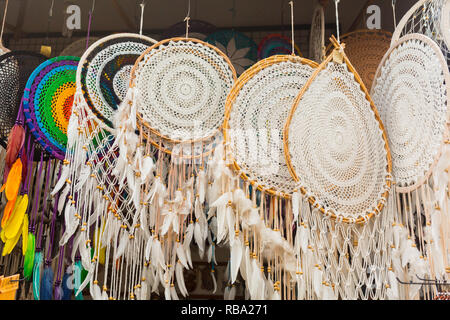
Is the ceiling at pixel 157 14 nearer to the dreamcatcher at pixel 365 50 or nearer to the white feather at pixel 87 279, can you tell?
the dreamcatcher at pixel 365 50

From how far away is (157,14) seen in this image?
1281 mm

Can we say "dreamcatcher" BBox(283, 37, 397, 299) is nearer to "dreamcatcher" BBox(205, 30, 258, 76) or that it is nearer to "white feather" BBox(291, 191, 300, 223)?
"white feather" BBox(291, 191, 300, 223)

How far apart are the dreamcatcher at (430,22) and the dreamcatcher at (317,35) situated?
0.22m

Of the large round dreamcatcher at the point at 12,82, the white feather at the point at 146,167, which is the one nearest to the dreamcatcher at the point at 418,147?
the white feather at the point at 146,167

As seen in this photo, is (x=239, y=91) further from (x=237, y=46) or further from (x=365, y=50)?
(x=365, y=50)

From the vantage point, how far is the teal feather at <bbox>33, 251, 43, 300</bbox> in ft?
3.42

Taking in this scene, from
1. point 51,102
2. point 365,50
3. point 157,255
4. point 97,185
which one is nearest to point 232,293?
point 157,255

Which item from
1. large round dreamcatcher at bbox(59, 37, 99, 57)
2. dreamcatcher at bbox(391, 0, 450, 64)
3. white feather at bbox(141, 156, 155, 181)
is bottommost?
white feather at bbox(141, 156, 155, 181)

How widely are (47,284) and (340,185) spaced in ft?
2.74

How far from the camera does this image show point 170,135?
3.76ft

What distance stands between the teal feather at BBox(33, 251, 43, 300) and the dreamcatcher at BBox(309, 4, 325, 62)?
103cm

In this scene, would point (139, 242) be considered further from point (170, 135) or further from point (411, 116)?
point (411, 116)

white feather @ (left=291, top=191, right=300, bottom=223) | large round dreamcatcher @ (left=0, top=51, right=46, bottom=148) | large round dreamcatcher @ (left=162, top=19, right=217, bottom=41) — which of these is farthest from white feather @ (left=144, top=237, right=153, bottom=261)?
large round dreamcatcher @ (left=162, top=19, right=217, bottom=41)

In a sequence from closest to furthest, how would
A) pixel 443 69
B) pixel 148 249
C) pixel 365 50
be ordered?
pixel 443 69, pixel 148 249, pixel 365 50
